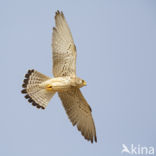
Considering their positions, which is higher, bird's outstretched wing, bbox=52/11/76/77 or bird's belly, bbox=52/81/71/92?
bird's outstretched wing, bbox=52/11/76/77

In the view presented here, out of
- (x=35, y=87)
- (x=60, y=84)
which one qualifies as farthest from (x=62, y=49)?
(x=35, y=87)

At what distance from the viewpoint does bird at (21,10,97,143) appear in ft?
33.2

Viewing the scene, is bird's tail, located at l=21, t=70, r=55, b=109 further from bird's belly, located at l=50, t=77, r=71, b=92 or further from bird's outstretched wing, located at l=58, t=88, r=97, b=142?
bird's outstretched wing, located at l=58, t=88, r=97, b=142

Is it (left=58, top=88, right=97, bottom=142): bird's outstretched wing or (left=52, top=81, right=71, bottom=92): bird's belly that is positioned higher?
(left=52, top=81, right=71, bottom=92): bird's belly

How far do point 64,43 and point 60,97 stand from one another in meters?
1.23

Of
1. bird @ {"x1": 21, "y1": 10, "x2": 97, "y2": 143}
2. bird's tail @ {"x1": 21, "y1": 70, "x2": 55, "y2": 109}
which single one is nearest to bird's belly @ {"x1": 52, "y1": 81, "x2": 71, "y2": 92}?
bird @ {"x1": 21, "y1": 10, "x2": 97, "y2": 143}

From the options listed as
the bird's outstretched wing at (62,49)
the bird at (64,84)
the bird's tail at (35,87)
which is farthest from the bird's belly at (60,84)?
the bird's outstretched wing at (62,49)

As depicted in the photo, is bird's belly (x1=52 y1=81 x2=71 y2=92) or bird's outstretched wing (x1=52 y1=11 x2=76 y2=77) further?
bird's outstretched wing (x1=52 y1=11 x2=76 y2=77)

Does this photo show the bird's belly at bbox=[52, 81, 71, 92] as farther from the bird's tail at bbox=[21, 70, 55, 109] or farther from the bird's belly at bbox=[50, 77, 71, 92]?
the bird's tail at bbox=[21, 70, 55, 109]

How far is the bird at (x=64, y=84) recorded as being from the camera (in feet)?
33.2

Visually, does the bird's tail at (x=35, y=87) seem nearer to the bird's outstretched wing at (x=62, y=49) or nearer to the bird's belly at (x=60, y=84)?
the bird's belly at (x=60, y=84)

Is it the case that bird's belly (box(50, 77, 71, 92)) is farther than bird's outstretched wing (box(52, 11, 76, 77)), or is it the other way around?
bird's outstretched wing (box(52, 11, 76, 77))

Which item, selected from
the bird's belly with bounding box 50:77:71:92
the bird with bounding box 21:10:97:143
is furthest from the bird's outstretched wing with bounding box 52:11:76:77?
the bird's belly with bounding box 50:77:71:92

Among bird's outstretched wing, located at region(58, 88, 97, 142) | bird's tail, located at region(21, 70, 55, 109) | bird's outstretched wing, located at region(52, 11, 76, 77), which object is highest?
bird's outstretched wing, located at region(52, 11, 76, 77)
